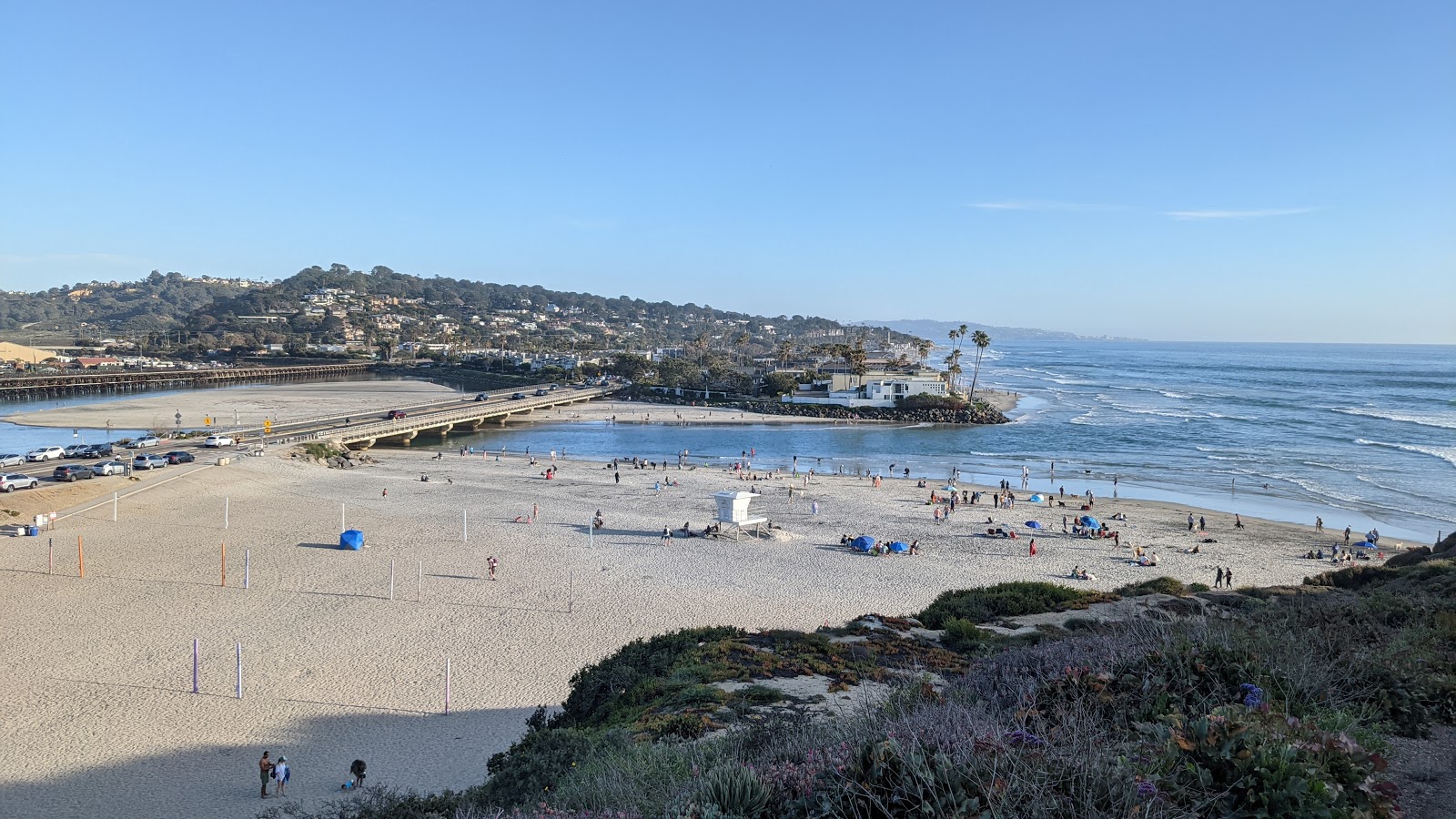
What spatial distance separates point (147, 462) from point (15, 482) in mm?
5715

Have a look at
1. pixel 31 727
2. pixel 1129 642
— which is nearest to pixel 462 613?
pixel 31 727

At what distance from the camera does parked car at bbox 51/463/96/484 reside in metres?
29.8

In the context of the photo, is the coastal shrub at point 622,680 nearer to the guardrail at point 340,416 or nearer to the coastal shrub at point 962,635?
the coastal shrub at point 962,635

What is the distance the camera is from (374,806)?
787 cm

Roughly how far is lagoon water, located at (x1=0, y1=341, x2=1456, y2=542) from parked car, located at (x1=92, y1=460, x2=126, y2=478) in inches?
824

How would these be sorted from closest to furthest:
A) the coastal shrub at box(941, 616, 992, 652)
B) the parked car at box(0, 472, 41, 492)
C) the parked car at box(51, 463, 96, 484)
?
the coastal shrub at box(941, 616, 992, 652)
the parked car at box(0, 472, 41, 492)
the parked car at box(51, 463, 96, 484)

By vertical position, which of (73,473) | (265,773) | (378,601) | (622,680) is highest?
(622,680)

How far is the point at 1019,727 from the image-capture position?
4668 millimetres

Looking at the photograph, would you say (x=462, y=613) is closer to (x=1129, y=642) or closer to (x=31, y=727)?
(x=31, y=727)

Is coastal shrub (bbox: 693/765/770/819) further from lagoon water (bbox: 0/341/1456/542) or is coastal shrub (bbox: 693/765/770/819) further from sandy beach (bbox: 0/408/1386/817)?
lagoon water (bbox: 0/341/1456/542)

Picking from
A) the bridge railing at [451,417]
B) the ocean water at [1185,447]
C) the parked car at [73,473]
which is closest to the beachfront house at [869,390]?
the ocean water at [1185,447]

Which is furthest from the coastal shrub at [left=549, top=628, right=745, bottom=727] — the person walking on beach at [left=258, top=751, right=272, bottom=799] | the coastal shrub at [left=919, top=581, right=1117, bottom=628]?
the coastal shrub at [left=919, top=581, right=1117, bottom=628]

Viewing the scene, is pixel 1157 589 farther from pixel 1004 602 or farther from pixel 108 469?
pixel 108 469

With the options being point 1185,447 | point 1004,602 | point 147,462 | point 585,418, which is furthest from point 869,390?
point 1004,602
